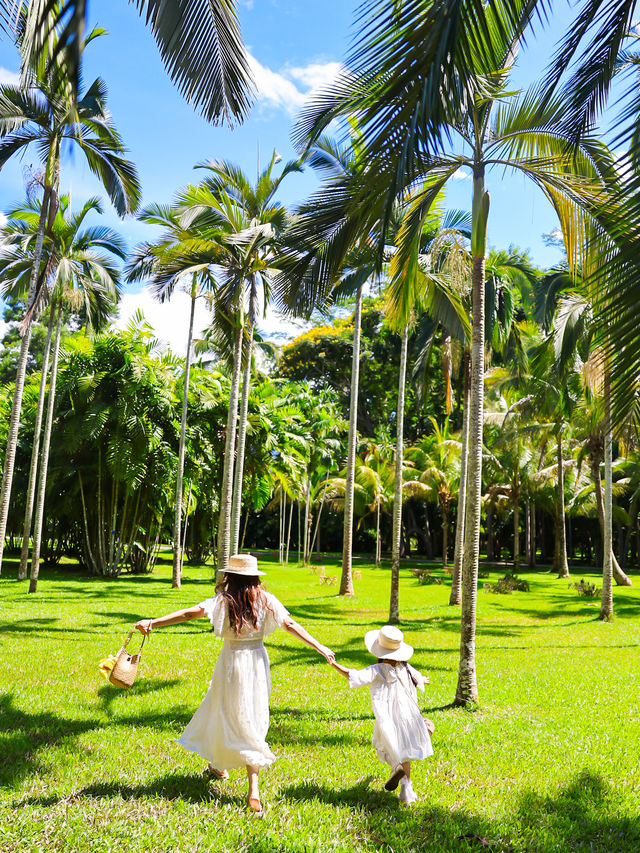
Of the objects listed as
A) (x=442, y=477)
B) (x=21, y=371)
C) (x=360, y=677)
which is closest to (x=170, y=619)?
(x=360, y=677)

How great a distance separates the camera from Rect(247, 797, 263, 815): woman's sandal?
14.8 ft

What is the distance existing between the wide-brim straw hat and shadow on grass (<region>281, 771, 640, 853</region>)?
5.35 ft

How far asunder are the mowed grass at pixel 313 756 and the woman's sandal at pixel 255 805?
6 cm

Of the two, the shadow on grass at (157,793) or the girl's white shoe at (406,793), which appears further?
the girl's white shoe at (406,793)

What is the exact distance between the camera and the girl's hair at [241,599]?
4.82 m

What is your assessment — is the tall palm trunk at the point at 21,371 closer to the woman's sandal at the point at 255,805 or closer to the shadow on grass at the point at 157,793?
the shadow on grass at the point at 157,793

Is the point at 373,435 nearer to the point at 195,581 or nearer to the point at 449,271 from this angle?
the point at 195,581

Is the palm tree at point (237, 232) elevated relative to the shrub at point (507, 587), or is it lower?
elevated

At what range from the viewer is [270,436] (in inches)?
1015

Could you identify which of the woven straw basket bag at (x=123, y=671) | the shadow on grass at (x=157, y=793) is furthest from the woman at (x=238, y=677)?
the woven straw basket bag at (x=123, y=671)

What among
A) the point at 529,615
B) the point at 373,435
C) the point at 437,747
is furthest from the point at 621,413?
the point at 373,435

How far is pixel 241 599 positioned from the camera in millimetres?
4855

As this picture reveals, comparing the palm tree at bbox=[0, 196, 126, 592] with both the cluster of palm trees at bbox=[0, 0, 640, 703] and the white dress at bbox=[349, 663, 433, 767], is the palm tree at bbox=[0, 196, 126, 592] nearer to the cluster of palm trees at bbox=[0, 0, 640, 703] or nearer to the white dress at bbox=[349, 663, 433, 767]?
the cluster of palm trees at bbox=[0, 0, 640, 703]

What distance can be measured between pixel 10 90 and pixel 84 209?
4.76m
